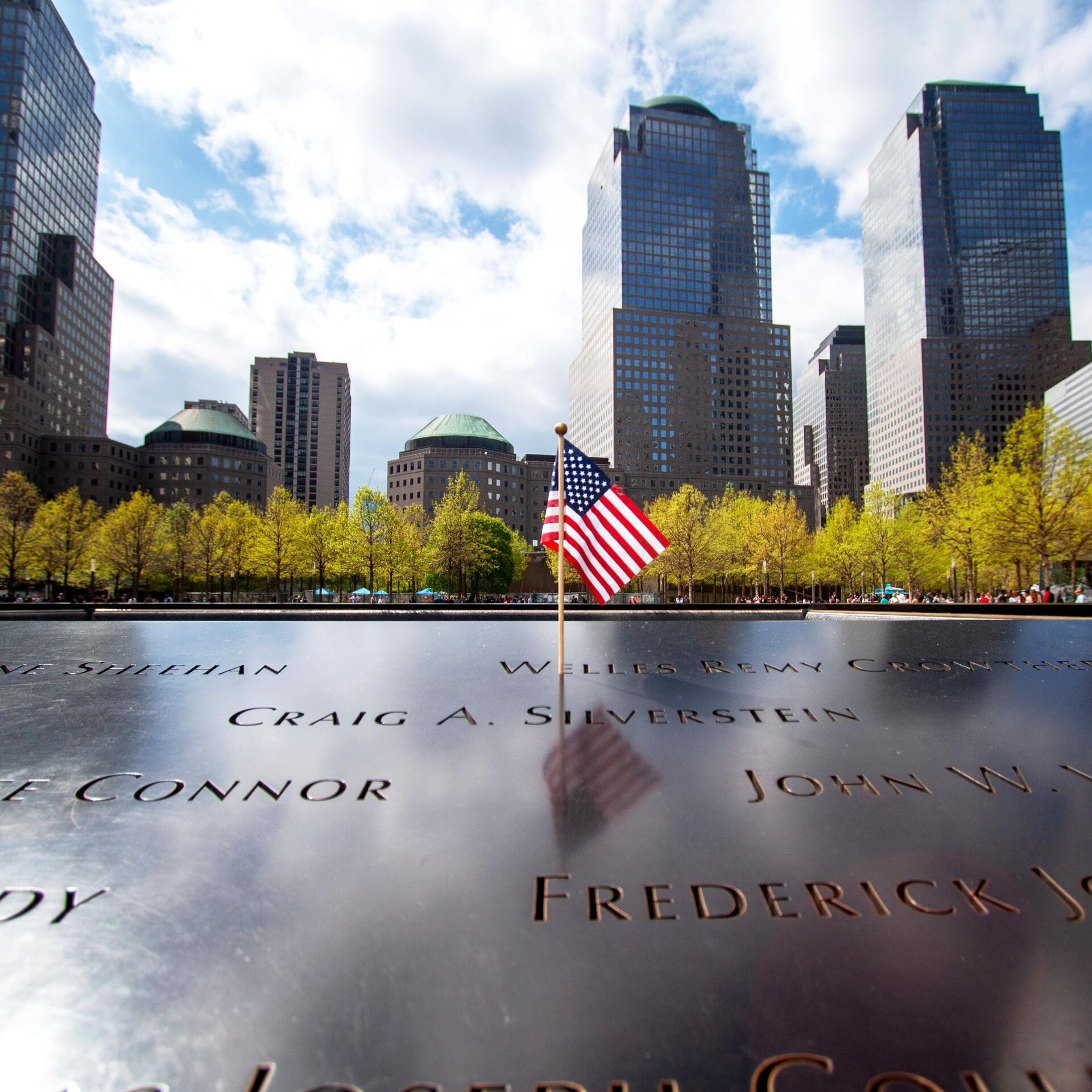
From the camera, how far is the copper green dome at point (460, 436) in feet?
531

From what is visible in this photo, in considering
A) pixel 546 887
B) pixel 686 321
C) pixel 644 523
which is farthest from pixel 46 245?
pixel 546 887

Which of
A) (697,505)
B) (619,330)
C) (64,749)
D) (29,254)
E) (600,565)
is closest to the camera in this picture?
(64,749)

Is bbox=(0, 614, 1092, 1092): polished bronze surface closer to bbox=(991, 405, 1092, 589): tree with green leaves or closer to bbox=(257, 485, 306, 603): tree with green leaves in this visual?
bbox=(991, 405, 1092, 589): tree with green leaves

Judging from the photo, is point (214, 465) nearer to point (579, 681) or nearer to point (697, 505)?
point (697, 505)

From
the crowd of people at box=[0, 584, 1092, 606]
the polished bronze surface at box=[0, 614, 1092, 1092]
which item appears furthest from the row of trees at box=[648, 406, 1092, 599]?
the polished bronze surface at box=[0, 614, 1092, 1092]

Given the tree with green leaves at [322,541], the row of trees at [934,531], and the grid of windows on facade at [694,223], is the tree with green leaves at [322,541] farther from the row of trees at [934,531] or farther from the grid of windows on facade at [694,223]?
the grid of windows on facade at [694,223]

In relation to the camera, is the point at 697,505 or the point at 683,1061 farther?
the point at 697,505

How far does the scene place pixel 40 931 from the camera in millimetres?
3393

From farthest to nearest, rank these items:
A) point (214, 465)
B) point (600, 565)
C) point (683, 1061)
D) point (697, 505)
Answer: point (214, 465)
point (697, 505)
point (600, 565)
point (683, 1061)

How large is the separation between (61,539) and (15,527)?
3259 mm

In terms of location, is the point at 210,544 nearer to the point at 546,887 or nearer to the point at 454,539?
the point at 454,539

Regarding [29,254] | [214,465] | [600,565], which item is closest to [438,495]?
[214,465]

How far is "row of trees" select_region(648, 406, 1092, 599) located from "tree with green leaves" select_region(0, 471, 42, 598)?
169 feet

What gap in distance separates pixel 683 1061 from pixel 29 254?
187785 millimetres
